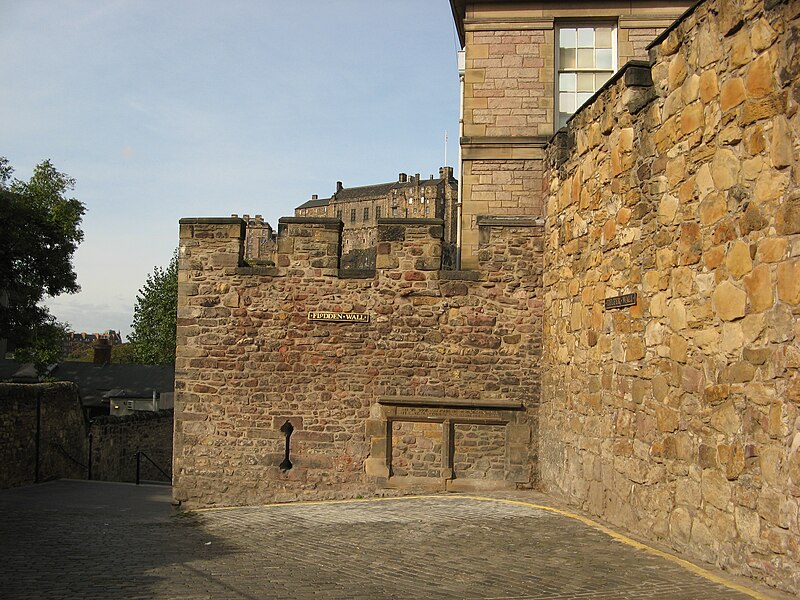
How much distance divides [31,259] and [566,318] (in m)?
23.1

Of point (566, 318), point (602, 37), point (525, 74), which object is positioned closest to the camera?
point (566, 318)

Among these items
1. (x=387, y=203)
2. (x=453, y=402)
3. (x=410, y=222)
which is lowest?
(x=453, y=402)

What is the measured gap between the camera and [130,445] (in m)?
25.4

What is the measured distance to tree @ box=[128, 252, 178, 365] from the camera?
2077 inches

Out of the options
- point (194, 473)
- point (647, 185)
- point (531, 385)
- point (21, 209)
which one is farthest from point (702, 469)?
point (21, 209)

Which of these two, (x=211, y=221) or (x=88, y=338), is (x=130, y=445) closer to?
(x=211, y=221)

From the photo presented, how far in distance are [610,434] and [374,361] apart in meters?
4.11

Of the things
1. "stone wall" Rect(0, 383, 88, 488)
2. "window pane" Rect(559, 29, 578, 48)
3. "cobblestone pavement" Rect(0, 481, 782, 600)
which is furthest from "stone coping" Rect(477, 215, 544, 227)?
"stone wall" Rect(0, 383, 88, 488)

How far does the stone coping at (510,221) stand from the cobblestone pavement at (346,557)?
3848 millimetres

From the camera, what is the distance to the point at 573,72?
44.8ft

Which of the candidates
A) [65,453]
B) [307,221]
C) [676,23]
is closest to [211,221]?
[307,221]

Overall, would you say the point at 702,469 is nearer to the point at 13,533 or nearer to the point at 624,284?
the point at 624,284

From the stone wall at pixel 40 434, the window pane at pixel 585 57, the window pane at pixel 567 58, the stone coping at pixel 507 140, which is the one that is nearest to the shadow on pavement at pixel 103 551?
the stone wall at pixel 40 434

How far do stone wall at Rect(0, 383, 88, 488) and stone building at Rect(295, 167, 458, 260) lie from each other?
242ft
